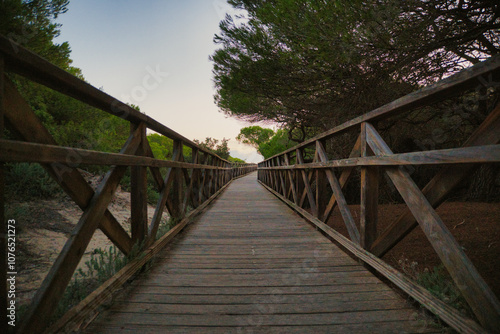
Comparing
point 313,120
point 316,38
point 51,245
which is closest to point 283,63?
point 316,38

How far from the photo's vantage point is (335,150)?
693cm

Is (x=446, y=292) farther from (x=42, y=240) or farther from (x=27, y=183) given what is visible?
(x=27, y=183)

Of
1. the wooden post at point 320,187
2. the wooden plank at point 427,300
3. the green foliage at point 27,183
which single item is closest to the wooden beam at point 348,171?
the wooden post at point 320,187

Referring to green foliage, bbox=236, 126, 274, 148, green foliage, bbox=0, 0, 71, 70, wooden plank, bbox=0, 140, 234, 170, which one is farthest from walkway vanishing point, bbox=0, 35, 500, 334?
green foliage, bbox=236, 126, 274, 148

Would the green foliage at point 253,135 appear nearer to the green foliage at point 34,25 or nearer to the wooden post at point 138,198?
the green foliage at point 34,25

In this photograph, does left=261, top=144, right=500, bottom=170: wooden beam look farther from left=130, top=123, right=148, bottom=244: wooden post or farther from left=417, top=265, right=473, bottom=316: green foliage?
left=130, top=123, right=148, bottom=244: wooden post

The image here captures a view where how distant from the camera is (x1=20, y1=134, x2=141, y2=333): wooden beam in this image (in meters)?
1.02

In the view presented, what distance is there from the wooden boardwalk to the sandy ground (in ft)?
4.39

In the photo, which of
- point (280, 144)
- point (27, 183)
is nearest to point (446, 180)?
point (27, 183)

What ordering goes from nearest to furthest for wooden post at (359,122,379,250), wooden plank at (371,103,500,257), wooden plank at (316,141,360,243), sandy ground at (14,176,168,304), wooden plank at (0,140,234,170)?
1. wooden plank at (0,140,234,170)
2. wooden plank at (371,103,500,257)
3. wooden post at (359,122,379,250)
4. wooden plank at (316,141,360,243)
5. sandy ground at (14,176,168,304)

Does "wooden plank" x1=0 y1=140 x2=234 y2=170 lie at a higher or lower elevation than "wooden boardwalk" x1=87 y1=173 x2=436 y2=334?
higher

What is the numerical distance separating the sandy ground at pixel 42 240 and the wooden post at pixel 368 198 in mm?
2921

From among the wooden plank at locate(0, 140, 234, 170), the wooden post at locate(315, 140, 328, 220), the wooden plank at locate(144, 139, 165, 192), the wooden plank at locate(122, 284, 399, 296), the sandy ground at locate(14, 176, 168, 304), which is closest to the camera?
the wooden plank at locate(0, 140, 234, 170)

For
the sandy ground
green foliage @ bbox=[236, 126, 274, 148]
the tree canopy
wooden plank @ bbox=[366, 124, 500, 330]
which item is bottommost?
the sandy ground
